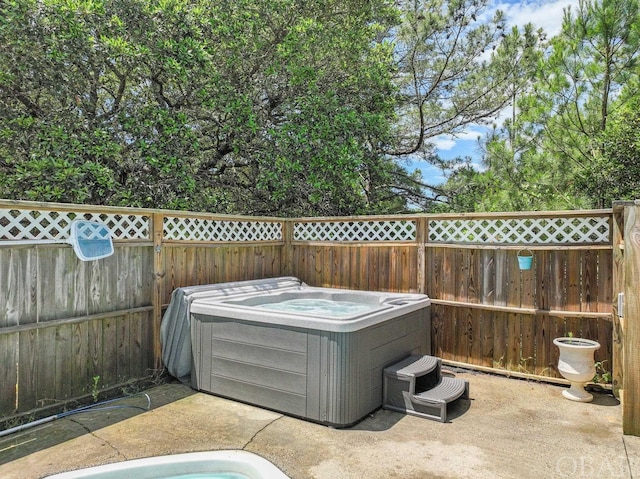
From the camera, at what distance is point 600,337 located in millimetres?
3879

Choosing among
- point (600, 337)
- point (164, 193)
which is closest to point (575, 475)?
point (600, 337)

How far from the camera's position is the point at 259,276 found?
17.7 ft

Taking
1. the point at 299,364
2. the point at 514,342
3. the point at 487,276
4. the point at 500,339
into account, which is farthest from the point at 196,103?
the point at 514,342

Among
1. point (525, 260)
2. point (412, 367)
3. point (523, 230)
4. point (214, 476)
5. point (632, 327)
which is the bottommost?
point (214, 476)

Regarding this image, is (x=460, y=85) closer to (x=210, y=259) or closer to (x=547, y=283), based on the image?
(x=547, y=283)

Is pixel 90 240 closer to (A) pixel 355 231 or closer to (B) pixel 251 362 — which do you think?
(B) pixel 251 362

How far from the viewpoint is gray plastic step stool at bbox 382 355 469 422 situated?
329 cm

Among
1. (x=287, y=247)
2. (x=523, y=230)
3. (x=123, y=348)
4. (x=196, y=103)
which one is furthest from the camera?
(x=196, y=103)

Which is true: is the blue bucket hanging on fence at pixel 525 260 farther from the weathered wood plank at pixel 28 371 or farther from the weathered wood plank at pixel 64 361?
the weathered wood plank at pixel 28 371

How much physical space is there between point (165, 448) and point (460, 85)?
7.63m

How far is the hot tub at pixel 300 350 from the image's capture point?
3.15 meters

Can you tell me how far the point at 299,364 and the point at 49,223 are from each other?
88.1 inches

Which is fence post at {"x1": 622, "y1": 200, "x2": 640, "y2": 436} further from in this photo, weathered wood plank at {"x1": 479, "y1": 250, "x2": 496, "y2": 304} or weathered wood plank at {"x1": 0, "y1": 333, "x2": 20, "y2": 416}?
weathered wood plank at {"x1": 0, "y1": 333, "x2": 20, "y2": 416}

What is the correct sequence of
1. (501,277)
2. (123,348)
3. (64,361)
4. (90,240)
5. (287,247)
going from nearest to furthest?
(64,361)
(90,240)
(123,348)
(501,277)
(287,247)
